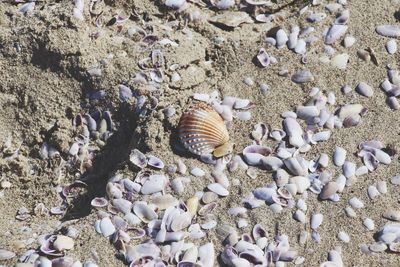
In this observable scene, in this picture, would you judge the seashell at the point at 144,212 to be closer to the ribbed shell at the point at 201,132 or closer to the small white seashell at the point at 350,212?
the ribbed shell at the point at 201,132

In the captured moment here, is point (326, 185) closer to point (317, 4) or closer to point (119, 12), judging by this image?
point (317, 4)

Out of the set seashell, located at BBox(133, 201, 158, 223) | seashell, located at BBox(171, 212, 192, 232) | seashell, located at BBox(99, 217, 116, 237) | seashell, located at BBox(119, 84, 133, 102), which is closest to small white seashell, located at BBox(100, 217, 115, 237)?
seashell, located at BBox(99, 217, 116, 237)

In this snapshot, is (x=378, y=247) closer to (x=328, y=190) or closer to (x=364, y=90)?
(x=328, y=190)

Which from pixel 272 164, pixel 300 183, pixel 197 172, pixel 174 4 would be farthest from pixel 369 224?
pixel 174 4

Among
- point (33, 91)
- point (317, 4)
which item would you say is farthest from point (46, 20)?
point (317, 4)

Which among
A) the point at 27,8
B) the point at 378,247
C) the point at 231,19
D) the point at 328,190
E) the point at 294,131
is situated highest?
the point at 27,8

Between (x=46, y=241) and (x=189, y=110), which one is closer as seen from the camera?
(x=46, y=241)

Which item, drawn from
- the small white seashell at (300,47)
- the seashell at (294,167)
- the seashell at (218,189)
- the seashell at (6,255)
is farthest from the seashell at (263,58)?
the seashell at (6,255)
